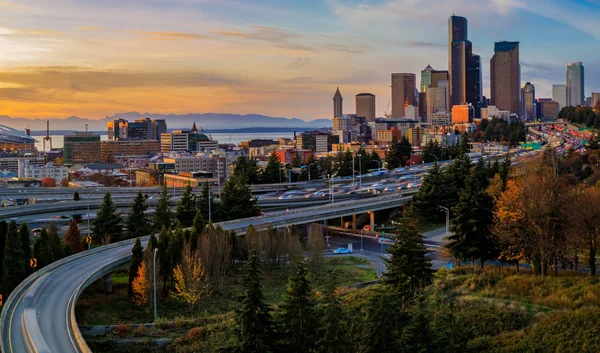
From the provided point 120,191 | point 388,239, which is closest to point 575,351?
point 388,239

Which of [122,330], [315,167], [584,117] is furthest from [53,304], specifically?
[584,117]

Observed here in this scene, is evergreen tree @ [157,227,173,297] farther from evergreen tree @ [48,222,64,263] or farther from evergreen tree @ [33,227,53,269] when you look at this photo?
evergreen tree @ [48,222,64,263]

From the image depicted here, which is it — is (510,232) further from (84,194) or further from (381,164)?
(381,164)

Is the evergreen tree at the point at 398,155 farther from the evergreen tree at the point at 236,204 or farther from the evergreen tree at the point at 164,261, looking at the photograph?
the evergreen tree at the point at 164,261

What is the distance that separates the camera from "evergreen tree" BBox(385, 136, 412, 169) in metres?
100

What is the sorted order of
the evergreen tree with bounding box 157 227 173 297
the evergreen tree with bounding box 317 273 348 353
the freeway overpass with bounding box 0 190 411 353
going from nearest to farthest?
the evergreen tree with bounding box 317 273 348 353 → the freeway overpass with bounding box 0 190 411 353 → the evergreen tree with bounding box 157 227 173 297

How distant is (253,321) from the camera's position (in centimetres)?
2105

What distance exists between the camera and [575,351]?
22.0 metres

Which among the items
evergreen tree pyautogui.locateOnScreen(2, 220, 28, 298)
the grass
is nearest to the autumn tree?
the grass

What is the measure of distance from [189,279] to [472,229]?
14517 mm

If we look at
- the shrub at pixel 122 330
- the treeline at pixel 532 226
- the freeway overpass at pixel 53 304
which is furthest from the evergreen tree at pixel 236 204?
the shrub at pixel 122 330

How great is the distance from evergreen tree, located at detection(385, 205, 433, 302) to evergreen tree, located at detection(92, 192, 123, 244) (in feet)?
89.8

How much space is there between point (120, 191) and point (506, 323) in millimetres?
62169

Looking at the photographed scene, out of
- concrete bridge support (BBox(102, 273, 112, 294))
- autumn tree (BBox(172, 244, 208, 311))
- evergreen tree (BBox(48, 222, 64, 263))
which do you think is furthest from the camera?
evergreen tree (BBox(48, 222, 64, 263))
